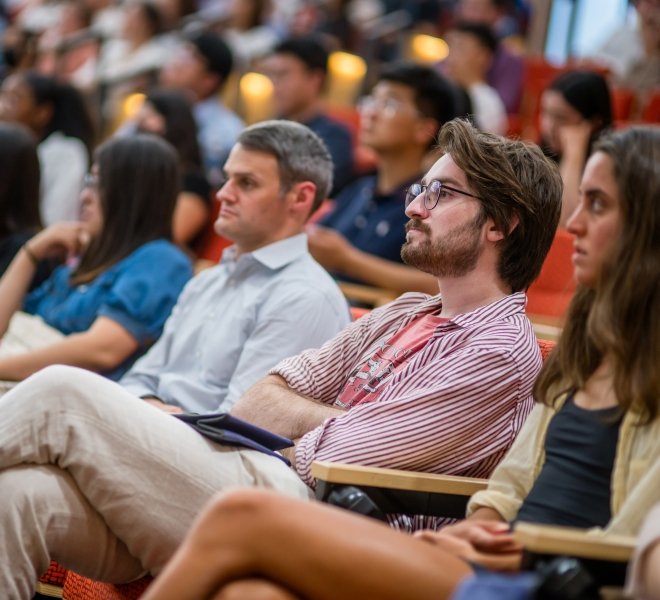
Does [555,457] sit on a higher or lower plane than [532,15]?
higher

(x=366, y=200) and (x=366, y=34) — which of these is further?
(x=366, y=34)

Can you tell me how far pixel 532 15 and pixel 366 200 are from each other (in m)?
3.58

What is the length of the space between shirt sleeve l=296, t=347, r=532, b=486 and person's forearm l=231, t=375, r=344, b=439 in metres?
0.15

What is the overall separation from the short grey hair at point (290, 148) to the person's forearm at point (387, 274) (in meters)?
0.72

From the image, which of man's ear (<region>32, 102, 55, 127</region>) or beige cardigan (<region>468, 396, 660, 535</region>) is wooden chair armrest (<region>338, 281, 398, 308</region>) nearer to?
beige cardigan (<region>468, 396, 660, 535</region>)

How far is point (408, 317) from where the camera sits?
2348mm

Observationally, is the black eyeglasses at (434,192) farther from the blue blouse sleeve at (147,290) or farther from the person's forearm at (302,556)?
the blue blouse sleeve at (147,290)

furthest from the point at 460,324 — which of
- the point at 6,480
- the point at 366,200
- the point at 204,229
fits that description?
the point at 204,229

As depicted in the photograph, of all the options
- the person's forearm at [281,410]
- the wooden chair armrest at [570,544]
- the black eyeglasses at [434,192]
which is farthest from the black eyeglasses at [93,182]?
the wooden chair armrest at [570,544]

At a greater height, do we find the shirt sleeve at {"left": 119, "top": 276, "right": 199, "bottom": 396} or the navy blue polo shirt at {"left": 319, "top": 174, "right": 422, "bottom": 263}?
the shirt sleeve at {"left": 119, "top": 276, "right": 199, "bottom": 396}

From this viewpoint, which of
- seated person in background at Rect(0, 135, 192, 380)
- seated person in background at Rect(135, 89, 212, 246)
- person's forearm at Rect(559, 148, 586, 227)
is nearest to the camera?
seated person in background at Rect(0, 135, 192, 380)

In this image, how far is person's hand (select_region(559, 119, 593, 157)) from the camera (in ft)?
12.8

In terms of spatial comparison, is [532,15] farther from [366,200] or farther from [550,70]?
[366,200]

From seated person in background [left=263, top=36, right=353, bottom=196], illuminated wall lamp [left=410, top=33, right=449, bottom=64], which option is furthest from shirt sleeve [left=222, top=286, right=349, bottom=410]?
illuminated wall lamp [left=410, top=33, right=449, bottom=64]
